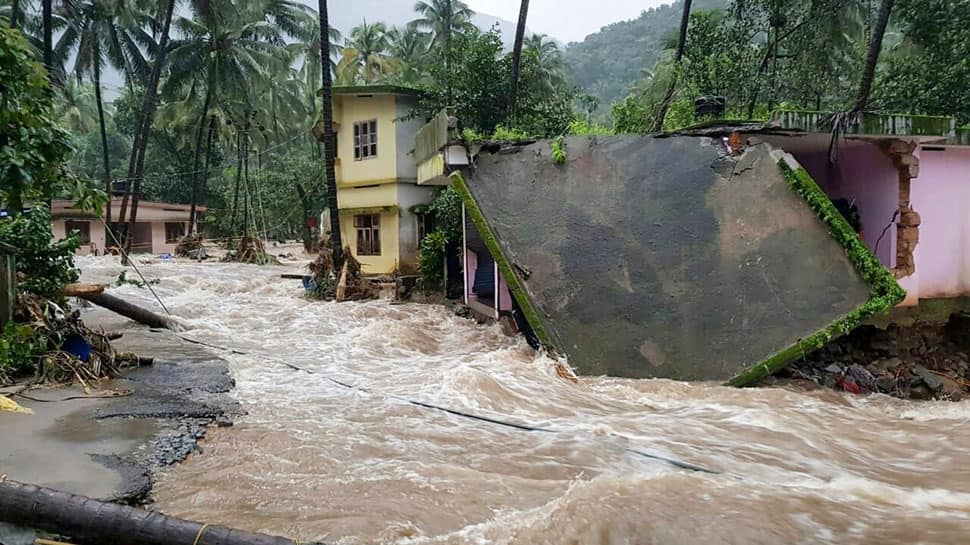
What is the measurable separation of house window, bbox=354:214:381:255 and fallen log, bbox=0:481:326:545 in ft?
50.1

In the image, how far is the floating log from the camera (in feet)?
27.1

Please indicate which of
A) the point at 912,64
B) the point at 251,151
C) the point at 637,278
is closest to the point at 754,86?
the point at 912,64

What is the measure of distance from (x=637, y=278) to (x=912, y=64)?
34.9 ft

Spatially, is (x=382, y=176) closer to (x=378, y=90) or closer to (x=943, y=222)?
(x=378, y=90)

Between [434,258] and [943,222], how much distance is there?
10.3m

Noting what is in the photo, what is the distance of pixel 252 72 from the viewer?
29.2 m

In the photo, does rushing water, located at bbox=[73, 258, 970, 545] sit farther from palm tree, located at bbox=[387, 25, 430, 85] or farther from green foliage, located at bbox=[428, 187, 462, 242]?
palm tree, located at bbox=[387, 25, 430, 85]

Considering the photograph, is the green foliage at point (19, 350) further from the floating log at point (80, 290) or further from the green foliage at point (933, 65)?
the green foliage at point (933, 65)

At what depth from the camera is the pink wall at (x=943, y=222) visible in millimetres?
9141

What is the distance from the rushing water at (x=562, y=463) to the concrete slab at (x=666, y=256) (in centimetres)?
58

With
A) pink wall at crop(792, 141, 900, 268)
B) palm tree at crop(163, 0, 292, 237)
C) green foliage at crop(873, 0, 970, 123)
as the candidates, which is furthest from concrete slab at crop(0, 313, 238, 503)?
palm tree at crop(163, 0, 292, 237)

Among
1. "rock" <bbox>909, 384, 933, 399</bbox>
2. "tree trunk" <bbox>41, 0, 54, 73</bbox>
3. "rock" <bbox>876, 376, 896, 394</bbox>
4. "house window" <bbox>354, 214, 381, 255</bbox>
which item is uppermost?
"tree trunk" <bbox>41, 0, 54, 73</bbox>

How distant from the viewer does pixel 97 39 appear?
1027 inches

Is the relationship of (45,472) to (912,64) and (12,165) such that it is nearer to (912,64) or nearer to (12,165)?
(12,165)
